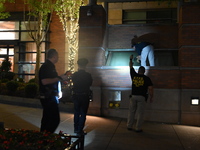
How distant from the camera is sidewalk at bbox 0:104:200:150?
609 centimetres

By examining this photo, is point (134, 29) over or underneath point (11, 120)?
over

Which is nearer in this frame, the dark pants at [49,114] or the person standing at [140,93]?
the dark pants at [49,114]

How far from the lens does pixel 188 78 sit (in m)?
8.91

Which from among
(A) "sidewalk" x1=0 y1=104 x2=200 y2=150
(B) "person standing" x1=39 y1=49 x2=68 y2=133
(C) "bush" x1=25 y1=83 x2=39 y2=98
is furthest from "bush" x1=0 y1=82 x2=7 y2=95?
(B) "person standing" x1=39 y1=49 x2=68 y2=133

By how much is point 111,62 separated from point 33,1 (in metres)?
5.91

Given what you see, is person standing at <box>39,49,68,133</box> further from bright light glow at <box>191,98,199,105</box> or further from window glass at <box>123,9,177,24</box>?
Answer: window glass at <box>123,9,177,24</box>

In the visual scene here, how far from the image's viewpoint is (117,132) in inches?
288

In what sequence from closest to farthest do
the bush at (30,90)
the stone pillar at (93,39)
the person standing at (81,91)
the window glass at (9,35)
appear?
the person standing at (81,91)
the stone pillar at (93,39)
the bush at (30,90)
the window glass at (9,35)

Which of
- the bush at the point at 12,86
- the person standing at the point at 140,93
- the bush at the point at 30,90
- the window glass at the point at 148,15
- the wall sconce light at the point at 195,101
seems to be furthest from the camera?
the window glass at the point at 148,15

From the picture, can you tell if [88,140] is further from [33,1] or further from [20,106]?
[33,1]

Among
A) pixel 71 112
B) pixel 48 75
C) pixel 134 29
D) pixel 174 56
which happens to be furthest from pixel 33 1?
pixel 48 75

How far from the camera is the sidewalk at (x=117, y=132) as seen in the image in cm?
609

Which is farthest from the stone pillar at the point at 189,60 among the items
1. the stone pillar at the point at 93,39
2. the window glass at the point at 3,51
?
the window glass at the point at 3,51

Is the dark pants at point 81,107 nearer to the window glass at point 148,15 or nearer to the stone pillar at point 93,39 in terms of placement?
the stone pillar at point 93,39
